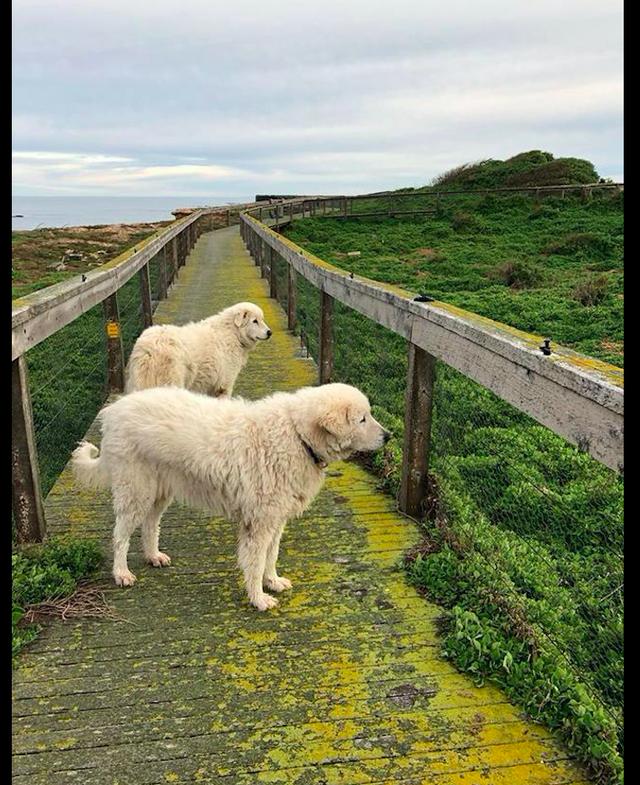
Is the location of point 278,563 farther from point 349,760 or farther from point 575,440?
point 575,440

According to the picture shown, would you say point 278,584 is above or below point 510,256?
below

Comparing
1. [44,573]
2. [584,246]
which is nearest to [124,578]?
[44,573]

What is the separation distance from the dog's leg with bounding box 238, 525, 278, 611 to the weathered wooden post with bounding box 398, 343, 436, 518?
1.30 meters

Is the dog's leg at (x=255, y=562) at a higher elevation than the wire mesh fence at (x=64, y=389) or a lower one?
lower

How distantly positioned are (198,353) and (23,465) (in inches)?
108

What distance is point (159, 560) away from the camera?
4.11 meters

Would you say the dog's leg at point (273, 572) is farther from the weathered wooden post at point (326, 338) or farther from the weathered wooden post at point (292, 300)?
the weathered wooden post at point (292, 300)

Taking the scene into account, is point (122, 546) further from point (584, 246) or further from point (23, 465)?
point (584, 246)

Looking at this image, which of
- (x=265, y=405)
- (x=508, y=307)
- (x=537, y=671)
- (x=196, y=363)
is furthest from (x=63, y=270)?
(x=537, y=671)

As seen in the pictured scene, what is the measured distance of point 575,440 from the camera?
253 centimetres

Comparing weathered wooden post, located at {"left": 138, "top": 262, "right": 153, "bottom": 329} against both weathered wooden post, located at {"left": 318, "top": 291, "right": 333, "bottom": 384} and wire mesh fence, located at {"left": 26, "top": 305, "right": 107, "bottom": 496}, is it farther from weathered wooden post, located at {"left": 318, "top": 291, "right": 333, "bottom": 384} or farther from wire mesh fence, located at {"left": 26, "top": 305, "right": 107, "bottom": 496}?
weathered wooden post, located at {"left": 318, "top": 291, "right": 333, "bottom": 384}

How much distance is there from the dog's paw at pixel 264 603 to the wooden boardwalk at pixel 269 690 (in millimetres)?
53

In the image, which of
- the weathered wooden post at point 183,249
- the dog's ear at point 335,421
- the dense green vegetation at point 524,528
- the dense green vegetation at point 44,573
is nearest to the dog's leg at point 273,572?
the dog's ear at point 335,421

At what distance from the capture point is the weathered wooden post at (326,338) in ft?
24.4
